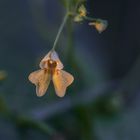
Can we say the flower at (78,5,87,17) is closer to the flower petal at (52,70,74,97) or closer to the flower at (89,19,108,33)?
the flower at (89,19,108,33)

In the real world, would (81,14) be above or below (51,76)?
above

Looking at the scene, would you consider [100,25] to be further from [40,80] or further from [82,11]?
[40,80]

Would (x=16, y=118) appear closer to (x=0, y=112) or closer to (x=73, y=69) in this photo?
(x=0, y=112)

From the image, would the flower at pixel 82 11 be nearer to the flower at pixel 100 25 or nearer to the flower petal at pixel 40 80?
the flower at pixel 100 25

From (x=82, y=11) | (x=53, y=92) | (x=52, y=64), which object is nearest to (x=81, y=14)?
(x=82, y=11)

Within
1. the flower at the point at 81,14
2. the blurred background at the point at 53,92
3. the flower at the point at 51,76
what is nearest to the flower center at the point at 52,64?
the flower at the point at 51,76
